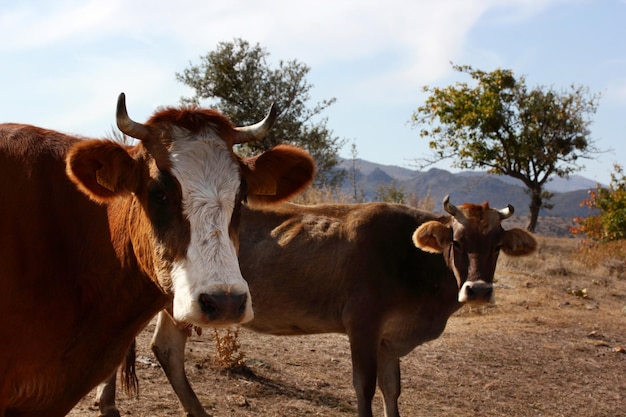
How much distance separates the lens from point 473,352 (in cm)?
1009

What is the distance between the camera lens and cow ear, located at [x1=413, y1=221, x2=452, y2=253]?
7.61m

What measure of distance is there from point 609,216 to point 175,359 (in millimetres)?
20597

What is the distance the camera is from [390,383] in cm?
754

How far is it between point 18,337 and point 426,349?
7043 millimetres

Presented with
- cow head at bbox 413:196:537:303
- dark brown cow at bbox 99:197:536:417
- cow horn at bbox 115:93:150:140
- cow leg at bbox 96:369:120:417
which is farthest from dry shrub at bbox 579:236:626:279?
cow horn at bbox 115:93:150:140

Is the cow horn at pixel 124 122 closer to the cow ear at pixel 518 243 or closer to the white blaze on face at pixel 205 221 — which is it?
the white blaze on face at pixel 205 221

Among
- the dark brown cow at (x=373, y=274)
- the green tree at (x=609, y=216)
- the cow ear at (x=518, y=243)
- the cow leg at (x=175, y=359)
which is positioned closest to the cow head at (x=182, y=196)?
the cow leg at (x=175, y=359)

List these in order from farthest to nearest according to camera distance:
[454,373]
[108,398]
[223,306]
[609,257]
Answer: [609,257] < [454,373] < [108,398] < [223,306]

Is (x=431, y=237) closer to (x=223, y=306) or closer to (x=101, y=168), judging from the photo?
(x=101, y=168)

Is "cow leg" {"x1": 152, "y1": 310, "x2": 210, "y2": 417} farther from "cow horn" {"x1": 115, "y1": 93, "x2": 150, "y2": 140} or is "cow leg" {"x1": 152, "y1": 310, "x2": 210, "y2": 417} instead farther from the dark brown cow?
"cow horn" {"x1": 115, "y1": 93, "x2": 150, "y2": 140}

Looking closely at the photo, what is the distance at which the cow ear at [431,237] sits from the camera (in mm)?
7613

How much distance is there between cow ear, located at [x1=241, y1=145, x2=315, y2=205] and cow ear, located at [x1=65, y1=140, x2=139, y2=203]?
599mm

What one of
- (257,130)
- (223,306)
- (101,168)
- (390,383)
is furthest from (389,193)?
(223,306)

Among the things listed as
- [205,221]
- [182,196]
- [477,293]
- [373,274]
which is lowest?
[477,293]
